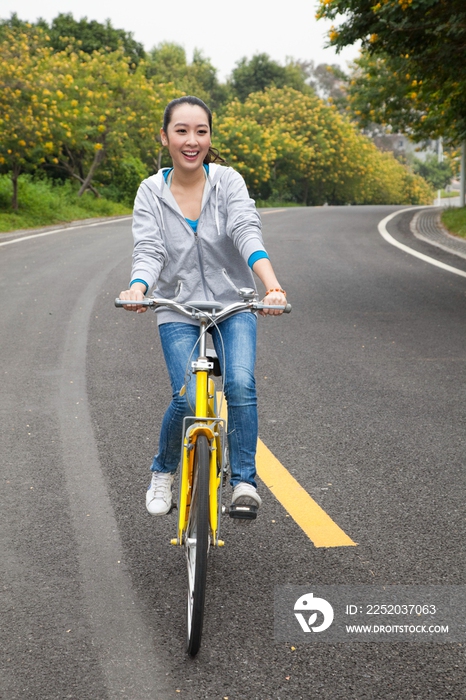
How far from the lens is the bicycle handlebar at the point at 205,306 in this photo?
3191 millimetres

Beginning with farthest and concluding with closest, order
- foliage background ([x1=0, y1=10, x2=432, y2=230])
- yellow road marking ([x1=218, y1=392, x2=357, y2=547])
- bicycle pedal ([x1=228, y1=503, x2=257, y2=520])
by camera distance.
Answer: foliage background ([x1=0, y1=10, x2=432, y2=230]) < yellow road marking ([x1=218, y1=392, x2=357, y2=547]) < bicycle pedal ([x1=228, y1=503, x2=257, y2=520])

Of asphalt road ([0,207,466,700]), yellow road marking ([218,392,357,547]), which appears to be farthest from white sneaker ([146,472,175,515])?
yellow road marking ([218,392,357,547])

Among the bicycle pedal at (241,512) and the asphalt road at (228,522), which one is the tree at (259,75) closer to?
the asphalt road at (228,522)

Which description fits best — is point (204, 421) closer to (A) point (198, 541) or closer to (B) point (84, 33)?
(A) point (198, 541)

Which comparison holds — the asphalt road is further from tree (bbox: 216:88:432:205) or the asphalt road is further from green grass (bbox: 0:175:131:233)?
tree (bbox: 216:88:432:205)

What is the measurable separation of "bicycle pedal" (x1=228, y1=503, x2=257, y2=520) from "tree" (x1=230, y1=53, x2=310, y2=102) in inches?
2897

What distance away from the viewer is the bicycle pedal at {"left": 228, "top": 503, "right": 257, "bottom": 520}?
3.39 metres

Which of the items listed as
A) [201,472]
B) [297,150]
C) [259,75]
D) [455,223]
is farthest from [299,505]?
[259,75]

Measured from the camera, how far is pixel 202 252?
364 centimetres

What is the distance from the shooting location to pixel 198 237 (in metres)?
3.62

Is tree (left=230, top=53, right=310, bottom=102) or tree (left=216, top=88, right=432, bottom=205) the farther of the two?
tree (left=230, top=53, right=310, bottom=102)

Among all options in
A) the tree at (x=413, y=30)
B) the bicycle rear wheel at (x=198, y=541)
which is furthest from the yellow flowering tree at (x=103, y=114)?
the bicycle rear wheel at (x=198, y=541)

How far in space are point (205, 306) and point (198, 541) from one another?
0.95 metres

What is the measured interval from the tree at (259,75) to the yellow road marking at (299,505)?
7224cm
